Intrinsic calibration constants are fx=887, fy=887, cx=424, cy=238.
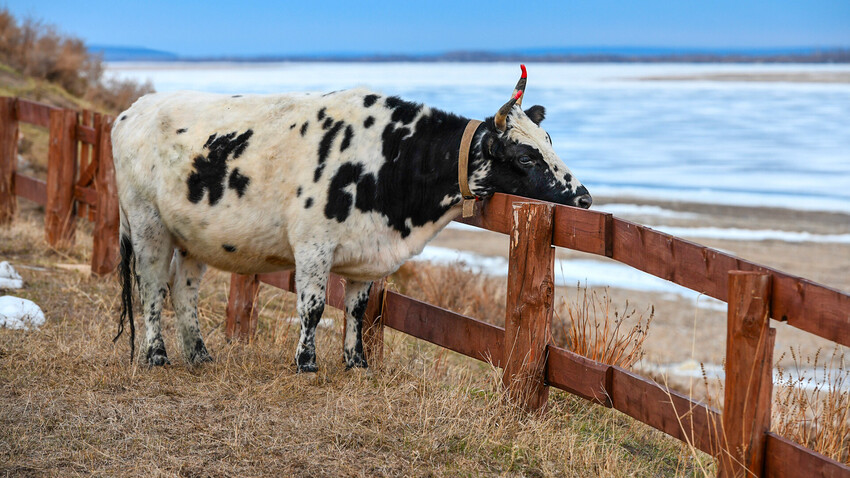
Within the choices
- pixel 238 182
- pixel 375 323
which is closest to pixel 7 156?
pixel 238 182

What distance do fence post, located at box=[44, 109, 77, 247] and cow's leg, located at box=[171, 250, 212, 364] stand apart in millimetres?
4528

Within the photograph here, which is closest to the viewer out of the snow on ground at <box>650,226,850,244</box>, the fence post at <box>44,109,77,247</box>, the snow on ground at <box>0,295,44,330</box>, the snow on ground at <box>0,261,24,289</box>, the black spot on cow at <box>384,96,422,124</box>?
the black spot on cow at <box>384,96,422,124</box>

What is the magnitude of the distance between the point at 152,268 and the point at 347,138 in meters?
1.83

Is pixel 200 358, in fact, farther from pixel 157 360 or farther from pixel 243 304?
pixel 243 304

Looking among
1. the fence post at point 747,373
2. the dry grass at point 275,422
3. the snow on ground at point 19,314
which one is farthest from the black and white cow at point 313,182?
the fence post at point 747,373

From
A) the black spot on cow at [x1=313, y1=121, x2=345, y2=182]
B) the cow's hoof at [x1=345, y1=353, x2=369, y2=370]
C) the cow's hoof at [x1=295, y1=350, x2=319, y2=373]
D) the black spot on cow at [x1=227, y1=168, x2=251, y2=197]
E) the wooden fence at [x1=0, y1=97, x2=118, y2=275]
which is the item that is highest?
the black spot on cow at [x1=313, y1=121, x2=345, y2=182]

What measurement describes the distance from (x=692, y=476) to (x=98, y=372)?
3.79 metres

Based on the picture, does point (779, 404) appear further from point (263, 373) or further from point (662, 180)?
point (662, 180)

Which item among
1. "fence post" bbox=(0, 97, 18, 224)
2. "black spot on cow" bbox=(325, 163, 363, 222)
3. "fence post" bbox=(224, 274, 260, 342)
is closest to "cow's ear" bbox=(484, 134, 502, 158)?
"black spot on cow" bbox=(325, 163, 363, 222)

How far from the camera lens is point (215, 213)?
580 cm

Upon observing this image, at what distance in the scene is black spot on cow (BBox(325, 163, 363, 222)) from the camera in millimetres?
5434

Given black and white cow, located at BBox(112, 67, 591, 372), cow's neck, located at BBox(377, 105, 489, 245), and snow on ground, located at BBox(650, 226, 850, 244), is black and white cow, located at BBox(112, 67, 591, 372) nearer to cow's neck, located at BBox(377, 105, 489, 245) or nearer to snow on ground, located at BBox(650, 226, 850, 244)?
cow's neck, located at BBox(377, 105, 489, 245)

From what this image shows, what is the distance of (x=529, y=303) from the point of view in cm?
511

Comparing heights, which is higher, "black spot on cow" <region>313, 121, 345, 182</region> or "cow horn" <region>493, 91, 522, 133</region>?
"cow horn" <region>493, 91, 522, 133</region>
